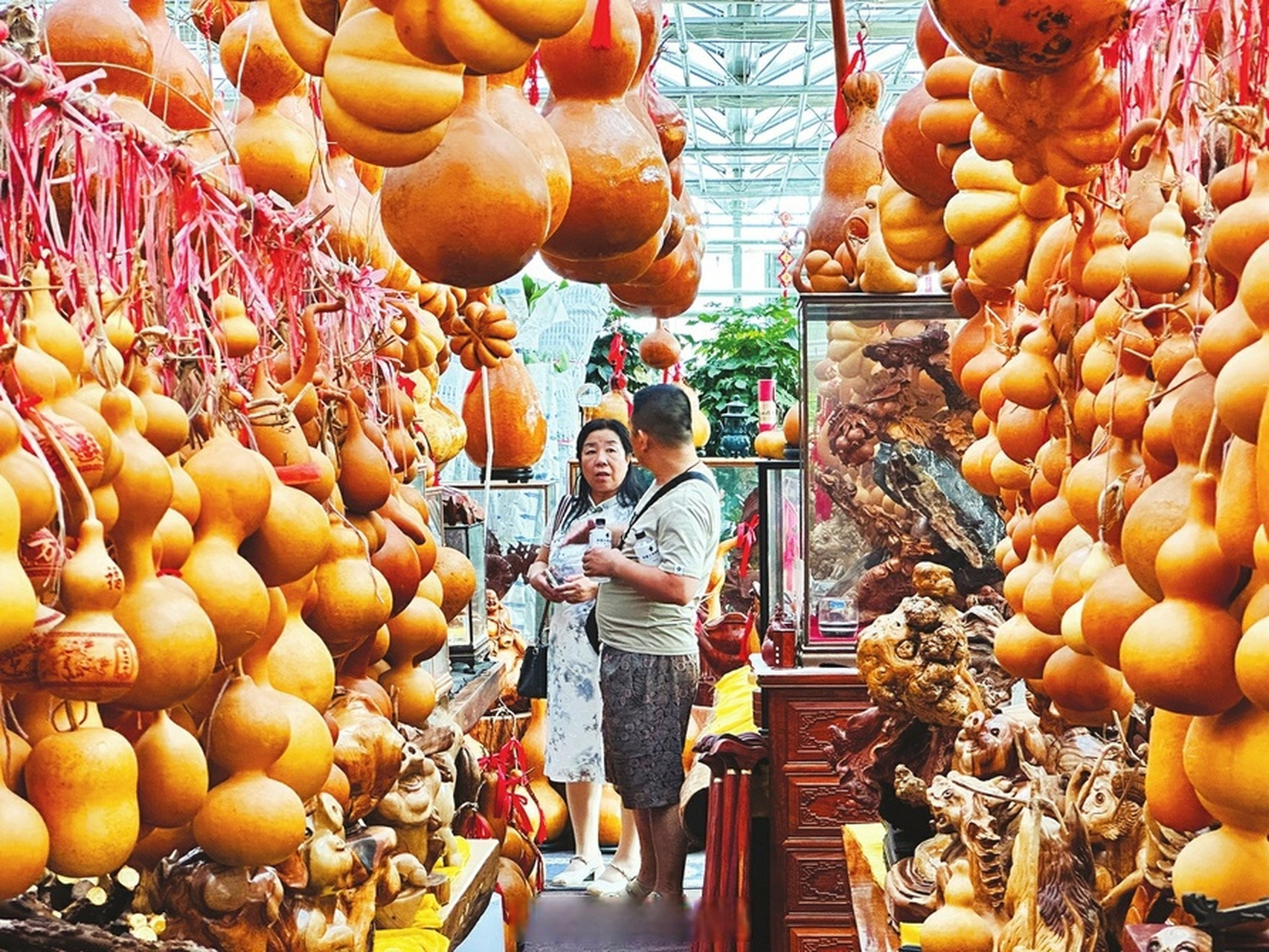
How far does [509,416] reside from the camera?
4500mm

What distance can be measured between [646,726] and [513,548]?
1726 mm

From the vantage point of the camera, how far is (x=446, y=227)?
0.81 metres

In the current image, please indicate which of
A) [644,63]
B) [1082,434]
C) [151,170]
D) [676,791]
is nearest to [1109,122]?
[1082,434]

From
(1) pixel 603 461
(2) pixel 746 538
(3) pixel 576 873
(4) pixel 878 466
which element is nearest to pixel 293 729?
(4) pixel 878 466

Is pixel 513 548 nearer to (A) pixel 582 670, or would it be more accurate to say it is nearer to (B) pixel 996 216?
(A) pixel 582 670

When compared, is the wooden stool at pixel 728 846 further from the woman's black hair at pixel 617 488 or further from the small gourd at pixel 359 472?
the small gourd at pixel 359 472

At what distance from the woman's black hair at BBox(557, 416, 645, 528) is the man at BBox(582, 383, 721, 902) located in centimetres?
41

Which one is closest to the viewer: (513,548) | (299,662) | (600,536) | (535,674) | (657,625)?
(299,662)

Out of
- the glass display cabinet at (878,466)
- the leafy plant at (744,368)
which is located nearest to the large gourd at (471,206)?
the glass display cabinet at (878,466)

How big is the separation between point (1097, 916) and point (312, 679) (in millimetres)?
714

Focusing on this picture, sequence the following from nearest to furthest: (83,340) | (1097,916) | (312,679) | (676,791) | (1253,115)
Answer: (1253,115) < (83,340) < (312,679) < (1097,916) < (676,791)

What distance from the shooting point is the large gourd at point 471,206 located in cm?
80

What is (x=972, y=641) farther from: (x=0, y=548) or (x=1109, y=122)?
(x=0, y=548)

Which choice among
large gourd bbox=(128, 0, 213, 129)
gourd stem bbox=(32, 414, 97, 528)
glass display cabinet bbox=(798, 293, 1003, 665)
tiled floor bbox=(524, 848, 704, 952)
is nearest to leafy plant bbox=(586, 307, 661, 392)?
tiled floor bbox=(524, 848, 704, 952)
